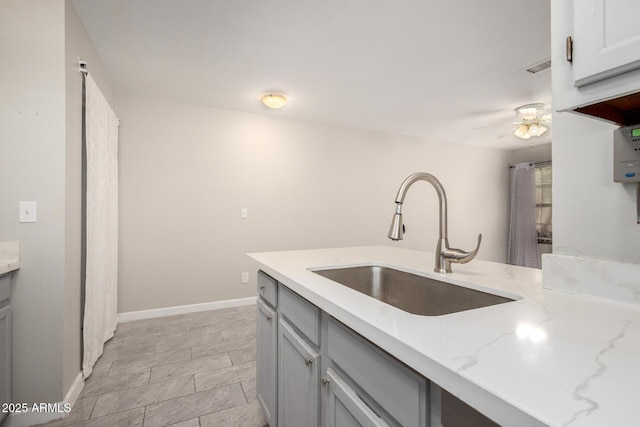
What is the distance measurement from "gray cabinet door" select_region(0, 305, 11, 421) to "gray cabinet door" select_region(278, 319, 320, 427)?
1382mm

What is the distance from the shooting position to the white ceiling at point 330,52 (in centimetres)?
196

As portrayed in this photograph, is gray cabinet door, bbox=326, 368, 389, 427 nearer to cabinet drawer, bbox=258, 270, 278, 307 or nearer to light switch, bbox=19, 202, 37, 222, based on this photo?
cabinet drawer, bbox=258, 270, 278, 307

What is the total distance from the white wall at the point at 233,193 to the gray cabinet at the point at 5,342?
167 centimetres

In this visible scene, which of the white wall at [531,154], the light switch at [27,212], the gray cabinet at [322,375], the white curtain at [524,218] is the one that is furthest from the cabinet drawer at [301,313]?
the white wall at [531,154]

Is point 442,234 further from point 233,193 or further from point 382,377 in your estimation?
point 233,193

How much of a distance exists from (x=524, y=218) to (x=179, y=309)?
577 centimetres

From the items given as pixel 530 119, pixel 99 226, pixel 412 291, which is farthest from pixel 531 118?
pixel 99 226

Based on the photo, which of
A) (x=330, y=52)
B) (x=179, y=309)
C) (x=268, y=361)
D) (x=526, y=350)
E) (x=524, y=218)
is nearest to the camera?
(x=526, y=350)

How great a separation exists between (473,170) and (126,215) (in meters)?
5.47

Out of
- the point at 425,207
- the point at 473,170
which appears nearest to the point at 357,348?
the point at 425,207

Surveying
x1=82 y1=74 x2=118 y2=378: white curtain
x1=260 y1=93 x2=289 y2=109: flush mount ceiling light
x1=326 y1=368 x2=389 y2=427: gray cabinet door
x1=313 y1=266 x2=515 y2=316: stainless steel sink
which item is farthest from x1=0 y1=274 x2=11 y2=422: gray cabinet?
x1=260 y1=93 x2=289 y2=109: flush mount ceiling light

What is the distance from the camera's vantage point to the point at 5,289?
1572mm

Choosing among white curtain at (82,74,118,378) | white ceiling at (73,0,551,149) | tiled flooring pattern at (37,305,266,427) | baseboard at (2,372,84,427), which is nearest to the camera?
baseboard at (2,372,84,427)

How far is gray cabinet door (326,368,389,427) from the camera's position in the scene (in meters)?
0.74
